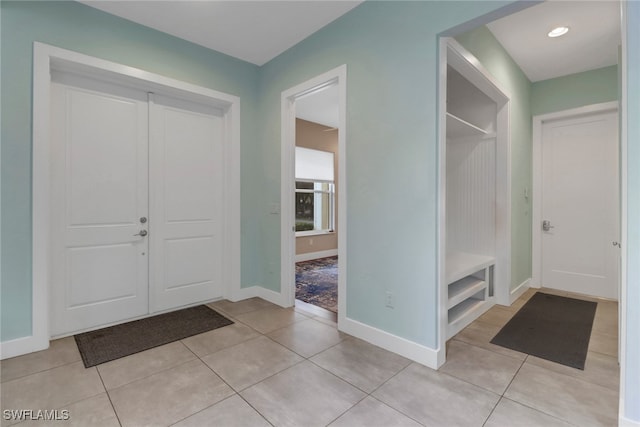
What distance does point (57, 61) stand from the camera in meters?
2.46

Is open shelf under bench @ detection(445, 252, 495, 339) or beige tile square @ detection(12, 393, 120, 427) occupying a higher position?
open shelf under bench @ detection(445, 252, 495, 339)

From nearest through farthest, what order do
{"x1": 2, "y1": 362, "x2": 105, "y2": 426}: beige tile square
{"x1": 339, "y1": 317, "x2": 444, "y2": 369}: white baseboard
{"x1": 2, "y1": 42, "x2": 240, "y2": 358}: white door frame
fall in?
1. {"x1": 2, "y1": 362, "x2": 105, "y2": 426}: beige tile square
2. {"x1": 339, "y1": 317, "x2": 444, "y2": 369}: white baseboard
3. {"x1": 2, "y1": 42, "x2": 240, "y2": 358}: white door frame

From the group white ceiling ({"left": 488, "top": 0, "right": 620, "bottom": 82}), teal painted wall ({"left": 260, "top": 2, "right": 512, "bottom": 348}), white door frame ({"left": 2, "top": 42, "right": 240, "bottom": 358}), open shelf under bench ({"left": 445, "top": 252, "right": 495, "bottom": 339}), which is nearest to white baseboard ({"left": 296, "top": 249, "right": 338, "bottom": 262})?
open shelf under bench ({"left": 445, "top": 252, "right": 495, "bottom": 339})

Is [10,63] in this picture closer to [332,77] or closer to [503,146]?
[332,77]

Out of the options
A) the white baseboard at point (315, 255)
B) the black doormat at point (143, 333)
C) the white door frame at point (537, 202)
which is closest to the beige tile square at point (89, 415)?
the black doormat at point (143, 333)

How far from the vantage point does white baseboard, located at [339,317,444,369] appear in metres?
2.15

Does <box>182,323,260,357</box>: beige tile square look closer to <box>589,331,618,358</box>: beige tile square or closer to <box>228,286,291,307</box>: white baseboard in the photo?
<box>228,286,291,307</box>: white baseboard

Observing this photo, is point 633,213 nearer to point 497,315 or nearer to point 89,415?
point 497,315

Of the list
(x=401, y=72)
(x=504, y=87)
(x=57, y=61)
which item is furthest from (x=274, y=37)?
(x=504, y=87)

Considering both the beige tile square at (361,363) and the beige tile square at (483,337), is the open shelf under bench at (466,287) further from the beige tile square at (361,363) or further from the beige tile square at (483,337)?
the beige tile square at (361,363)

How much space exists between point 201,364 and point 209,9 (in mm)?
2932

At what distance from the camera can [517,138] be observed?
12.1 feet

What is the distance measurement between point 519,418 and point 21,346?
3.42 m

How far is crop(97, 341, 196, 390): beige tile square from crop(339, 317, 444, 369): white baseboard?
4.28 ft
